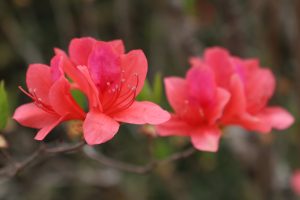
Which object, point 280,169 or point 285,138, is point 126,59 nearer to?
point 280,169

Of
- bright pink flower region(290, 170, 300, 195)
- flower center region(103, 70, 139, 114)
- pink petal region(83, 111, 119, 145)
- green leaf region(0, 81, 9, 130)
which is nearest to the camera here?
pink petal region(83, 111, 119, 145)

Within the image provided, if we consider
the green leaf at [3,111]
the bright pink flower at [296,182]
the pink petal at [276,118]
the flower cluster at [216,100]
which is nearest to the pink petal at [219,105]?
the flower cluster at [216,100]

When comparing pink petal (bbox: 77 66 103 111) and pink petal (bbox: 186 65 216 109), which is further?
pink petal (bbox: 186 65 216 109)

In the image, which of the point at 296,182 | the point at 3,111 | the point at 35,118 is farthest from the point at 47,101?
the point at 296,182

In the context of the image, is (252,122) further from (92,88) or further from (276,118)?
(92,88)

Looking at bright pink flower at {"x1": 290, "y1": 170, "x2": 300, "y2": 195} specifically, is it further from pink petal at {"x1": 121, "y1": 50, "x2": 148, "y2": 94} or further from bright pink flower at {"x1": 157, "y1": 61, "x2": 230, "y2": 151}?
pink petal at {"x1": 121, "y1": 50, "x2": 148, "y2": 94}

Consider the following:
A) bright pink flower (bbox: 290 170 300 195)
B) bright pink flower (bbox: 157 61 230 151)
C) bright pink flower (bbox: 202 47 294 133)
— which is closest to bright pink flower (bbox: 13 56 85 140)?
bright pink flower (bbox: 157 61 230 151)

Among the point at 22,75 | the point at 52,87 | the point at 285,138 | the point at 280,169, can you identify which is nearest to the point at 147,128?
the point at 52,87
